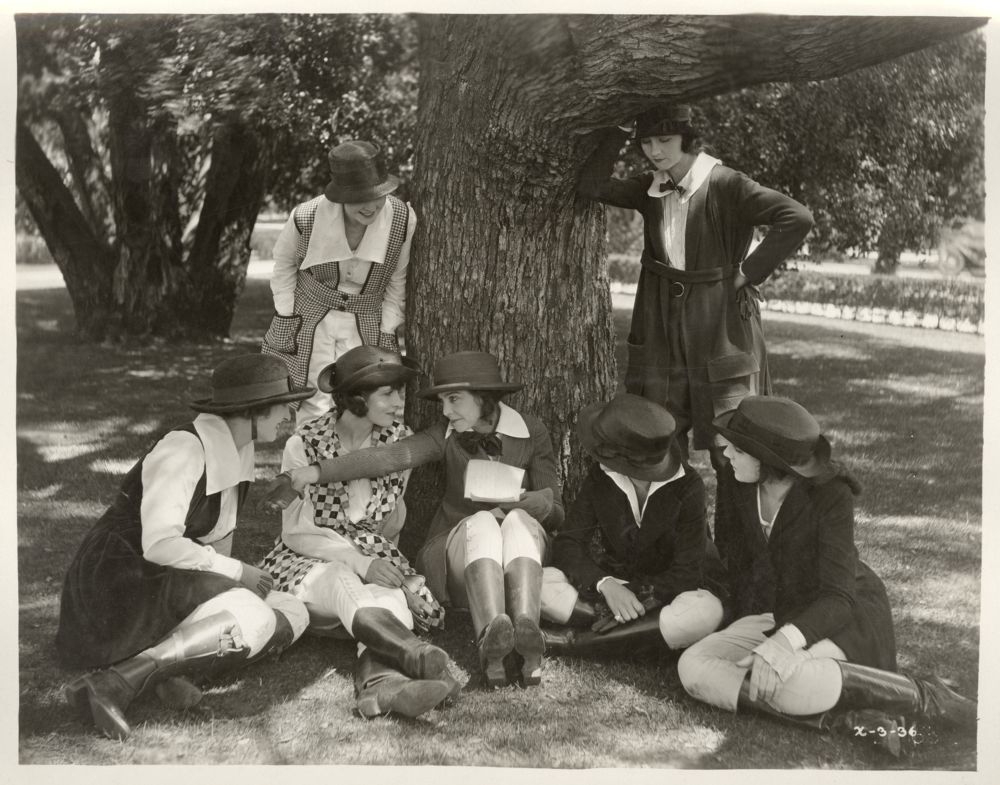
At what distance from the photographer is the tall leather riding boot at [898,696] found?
362 centimetres

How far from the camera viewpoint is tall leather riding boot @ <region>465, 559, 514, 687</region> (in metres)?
3.69

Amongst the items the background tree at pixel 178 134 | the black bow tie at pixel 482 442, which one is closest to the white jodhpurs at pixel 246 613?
the black bow tie at pixel 482 442

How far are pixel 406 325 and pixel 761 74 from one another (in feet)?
6.00

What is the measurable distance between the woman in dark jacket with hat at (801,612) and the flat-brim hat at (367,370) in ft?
4.14

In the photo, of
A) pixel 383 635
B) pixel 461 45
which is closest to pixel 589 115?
pixel 461 45

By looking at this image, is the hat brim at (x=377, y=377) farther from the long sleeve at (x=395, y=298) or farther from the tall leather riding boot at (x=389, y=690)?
the tall leather riding boot at (x=389, y=690)

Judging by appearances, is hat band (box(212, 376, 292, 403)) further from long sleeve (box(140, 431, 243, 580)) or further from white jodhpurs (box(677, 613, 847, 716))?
white jodhpurs (box(677, 613, 847, 716))

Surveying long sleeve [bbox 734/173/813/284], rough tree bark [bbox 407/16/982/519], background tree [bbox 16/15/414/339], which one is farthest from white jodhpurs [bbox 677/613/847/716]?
background tree [bbox 16/15/414/339]

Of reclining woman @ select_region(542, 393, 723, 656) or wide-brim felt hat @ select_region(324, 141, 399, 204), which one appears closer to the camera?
reclining woman @ select_region(542, 393, 723, 656)

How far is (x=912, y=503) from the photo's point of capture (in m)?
5.14

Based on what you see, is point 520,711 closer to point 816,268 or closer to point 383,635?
point 383,635

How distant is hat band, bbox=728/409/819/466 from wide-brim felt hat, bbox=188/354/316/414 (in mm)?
1662

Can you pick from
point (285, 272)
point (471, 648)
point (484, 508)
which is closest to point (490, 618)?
point (471, 648)

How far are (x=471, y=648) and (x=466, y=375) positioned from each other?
1.06 m
